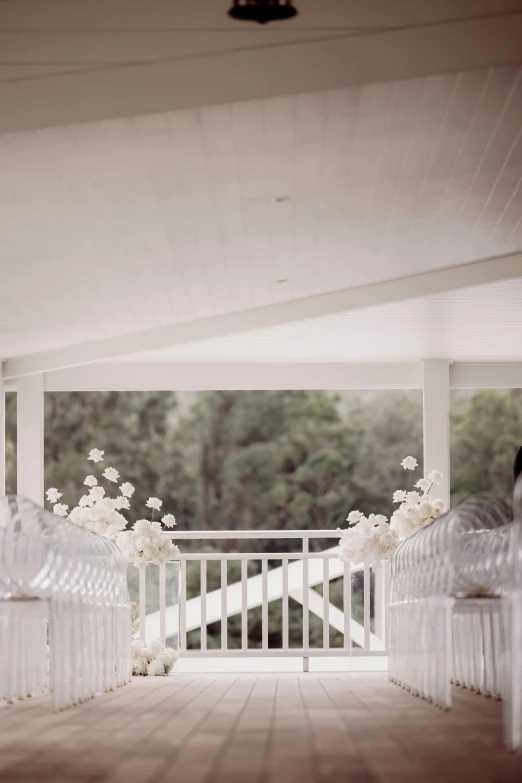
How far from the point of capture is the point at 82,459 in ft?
73.4

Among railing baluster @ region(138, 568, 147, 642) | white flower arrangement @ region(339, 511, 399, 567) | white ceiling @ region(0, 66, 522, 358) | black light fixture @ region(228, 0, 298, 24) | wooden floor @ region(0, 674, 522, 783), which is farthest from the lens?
railing baluster @ region(138, 568, 147, 642)

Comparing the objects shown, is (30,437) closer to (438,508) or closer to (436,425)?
(436,425)

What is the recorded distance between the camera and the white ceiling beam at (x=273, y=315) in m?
7.57

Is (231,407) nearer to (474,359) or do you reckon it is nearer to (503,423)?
(503,423)

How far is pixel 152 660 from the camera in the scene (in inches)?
311

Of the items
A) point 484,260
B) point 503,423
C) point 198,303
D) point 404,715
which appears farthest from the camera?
point 503,423

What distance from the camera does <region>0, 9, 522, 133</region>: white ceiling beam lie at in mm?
3986

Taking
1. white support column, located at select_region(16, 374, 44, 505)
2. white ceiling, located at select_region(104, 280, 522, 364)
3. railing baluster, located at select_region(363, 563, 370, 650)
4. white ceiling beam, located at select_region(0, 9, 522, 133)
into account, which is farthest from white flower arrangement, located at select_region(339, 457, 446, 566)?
white ceiling beam, located at select_region(0, 9, 522, 133)

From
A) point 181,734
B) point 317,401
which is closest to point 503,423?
point 317,401

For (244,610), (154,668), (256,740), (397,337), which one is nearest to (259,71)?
(256,740)

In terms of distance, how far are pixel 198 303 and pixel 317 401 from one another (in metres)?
15.1

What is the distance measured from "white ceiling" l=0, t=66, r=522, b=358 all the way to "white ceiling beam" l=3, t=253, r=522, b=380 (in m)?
0.16

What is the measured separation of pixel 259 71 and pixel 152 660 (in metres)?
4.98

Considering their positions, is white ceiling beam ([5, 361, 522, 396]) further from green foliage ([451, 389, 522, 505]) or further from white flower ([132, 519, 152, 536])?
green foliage ([451, 389, 522, 505])
